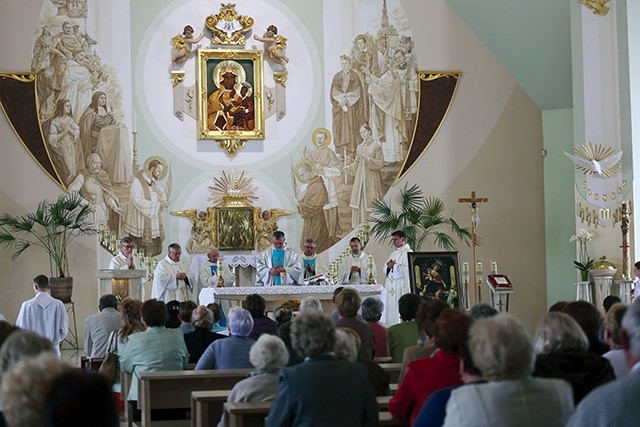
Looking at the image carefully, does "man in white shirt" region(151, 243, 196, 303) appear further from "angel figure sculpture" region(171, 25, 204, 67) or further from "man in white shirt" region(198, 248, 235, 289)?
"angel figure sculpture" region(171, 25, 204, 67)

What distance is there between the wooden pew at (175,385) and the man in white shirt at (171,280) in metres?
8.24

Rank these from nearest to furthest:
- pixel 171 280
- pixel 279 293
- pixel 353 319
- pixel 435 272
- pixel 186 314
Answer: pixel 353 319 → pixel 186 314 → pixel 435 272 → pixel 279 293 → pixel 171 280

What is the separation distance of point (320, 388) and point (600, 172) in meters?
12.1

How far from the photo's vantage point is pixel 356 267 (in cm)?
1655

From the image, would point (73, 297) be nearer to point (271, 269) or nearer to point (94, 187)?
point (94, 187)

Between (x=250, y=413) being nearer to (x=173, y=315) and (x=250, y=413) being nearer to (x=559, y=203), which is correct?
(x=173, y=315)

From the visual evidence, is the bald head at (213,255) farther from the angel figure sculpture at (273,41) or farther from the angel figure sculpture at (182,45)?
the angel figure sculpture at (273,41)

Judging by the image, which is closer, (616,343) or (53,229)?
(616,343)

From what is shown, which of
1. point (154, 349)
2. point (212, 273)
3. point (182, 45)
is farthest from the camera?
point (182, 45)

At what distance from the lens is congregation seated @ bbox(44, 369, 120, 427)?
9.48ft

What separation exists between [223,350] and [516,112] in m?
12.3

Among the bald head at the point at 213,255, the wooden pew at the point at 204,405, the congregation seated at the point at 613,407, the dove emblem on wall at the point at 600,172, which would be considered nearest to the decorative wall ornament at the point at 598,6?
the dove emblem on wall at the point at 600,172

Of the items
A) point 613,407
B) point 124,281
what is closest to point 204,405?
point 613,407

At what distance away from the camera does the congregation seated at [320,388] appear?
213 inches
